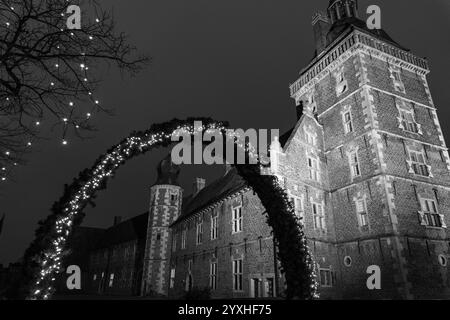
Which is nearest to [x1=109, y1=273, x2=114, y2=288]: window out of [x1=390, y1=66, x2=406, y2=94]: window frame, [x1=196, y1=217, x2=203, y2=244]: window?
[x1=196, y1=217, x2=203, y2=244]: window

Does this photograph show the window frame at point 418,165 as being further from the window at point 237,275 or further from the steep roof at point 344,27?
the window at point 237,275

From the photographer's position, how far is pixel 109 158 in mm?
6449

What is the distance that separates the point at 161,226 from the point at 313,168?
17.2 meters

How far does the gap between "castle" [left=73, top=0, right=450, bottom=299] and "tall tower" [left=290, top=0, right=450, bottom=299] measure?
62 mm

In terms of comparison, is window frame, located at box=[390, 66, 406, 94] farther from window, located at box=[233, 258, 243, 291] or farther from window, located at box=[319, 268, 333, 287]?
window, located at box=[233, 258, 243, 291]

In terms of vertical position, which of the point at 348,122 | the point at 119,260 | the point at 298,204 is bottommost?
the point at 119,260

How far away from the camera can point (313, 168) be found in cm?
1781

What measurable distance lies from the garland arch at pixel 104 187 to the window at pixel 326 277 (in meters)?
9.60

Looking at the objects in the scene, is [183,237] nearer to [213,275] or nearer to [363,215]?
[213,275]

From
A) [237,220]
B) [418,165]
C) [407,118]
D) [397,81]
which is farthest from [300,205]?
[397,81]

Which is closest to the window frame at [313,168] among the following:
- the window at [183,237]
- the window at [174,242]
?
the window at [183,237]
